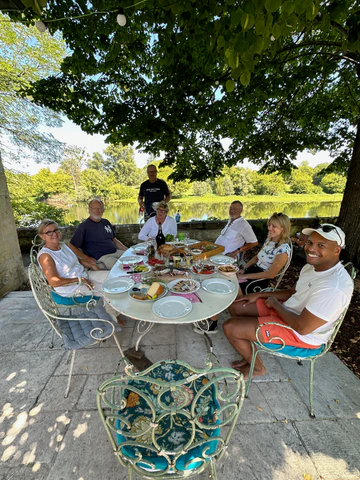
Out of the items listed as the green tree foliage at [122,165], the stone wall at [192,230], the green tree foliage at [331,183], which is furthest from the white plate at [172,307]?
the green tree foliage at [122,165]

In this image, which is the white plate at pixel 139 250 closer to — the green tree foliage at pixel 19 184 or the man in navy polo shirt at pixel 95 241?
the man in navy polo shirt at pixel 95 241

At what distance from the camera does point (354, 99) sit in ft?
15.1

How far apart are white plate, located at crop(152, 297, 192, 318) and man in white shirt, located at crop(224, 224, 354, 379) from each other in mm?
514

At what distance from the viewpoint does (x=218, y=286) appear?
5.56ft

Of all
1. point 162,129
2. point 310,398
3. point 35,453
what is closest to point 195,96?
point 162,129

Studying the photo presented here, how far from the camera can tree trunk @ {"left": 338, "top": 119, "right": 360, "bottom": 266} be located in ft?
11.3

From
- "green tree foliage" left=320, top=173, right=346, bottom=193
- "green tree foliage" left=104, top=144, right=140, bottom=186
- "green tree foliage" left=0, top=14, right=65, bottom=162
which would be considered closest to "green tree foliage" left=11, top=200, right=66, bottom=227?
"green tree foliage" left=0, top=14, right=65, bottom=162

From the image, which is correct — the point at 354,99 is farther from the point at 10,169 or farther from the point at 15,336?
the point at 10,169

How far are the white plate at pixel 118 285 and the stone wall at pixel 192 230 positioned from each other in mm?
3391

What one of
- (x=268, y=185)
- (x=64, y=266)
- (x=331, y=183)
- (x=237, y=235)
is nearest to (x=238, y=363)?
(x=237, y=235)

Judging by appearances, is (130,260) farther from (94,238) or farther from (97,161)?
(97,161)

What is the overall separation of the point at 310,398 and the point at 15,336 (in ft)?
9.05

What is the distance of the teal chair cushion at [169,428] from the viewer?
87cm

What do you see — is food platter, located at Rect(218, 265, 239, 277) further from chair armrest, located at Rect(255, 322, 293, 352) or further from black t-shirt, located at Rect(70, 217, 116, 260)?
black t-shirt, located at Rect(70, 217, 116, 260)
